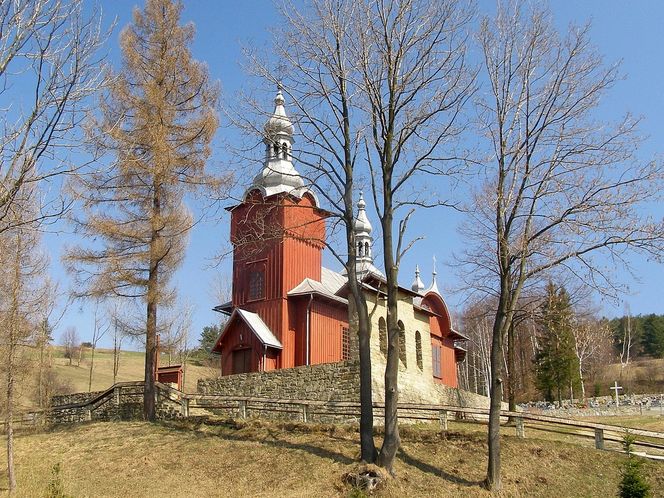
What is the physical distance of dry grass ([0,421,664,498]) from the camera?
14.5 m

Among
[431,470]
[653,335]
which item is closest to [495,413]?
[431,470]

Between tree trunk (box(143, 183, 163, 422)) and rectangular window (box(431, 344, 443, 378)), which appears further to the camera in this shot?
rectangular window (box(431, 344, 443, 378))

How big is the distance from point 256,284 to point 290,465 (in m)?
12.4

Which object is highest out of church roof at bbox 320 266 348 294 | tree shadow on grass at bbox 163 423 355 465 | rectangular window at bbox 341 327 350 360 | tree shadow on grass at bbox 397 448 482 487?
church roof at bbox 320 266 348 294

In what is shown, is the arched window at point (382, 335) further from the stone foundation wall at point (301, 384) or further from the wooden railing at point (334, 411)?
the stone foundation wall at point (301, 384)

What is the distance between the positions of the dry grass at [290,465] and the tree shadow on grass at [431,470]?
21 millimetres

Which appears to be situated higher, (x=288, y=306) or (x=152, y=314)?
(x=288, y=306)

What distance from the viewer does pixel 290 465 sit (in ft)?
51.3

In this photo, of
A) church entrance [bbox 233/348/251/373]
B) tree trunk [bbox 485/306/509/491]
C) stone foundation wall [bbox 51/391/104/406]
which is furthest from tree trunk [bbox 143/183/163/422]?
tree trunk [bbox 485/306/509/491]

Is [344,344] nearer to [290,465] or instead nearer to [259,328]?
[259,328]

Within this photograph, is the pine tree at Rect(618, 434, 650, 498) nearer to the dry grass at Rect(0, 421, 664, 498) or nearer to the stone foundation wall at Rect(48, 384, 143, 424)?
the dry grass at Rect(0, 421, 664, 498)

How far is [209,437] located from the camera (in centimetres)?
1838

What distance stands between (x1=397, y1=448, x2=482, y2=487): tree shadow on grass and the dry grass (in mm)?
21

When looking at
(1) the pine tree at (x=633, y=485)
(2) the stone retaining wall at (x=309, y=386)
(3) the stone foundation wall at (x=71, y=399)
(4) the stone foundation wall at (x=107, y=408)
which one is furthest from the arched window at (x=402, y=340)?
(1) the pine tree at (x=633, y=485)
